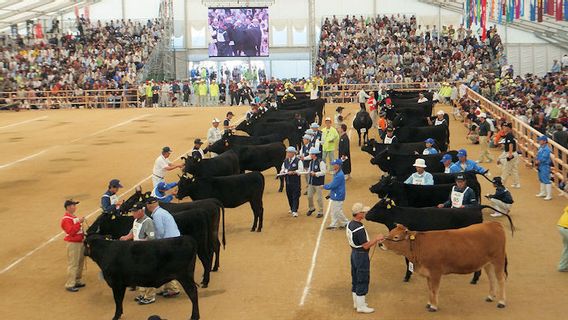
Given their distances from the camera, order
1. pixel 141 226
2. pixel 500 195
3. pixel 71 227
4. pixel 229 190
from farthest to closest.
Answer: pixel 500 195 < pixel 229 190 < pixel 71 227 < pixel 141 226

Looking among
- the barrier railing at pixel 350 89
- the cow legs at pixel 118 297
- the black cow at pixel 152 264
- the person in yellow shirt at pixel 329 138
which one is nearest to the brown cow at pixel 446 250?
the black cow at pixel 152 264

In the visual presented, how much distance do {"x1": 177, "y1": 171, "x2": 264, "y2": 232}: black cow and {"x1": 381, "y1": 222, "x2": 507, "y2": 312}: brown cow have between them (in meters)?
5.69

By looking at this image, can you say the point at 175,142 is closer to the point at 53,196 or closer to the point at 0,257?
the point at 53,196

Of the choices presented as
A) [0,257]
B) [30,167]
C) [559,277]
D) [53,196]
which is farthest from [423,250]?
[30,167]

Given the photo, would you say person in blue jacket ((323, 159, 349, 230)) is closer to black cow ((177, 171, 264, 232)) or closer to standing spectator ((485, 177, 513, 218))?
black cow ((177, 171, 264, 232))

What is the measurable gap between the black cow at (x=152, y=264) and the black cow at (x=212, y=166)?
6903 mm

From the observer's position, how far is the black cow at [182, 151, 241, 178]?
19.8 m

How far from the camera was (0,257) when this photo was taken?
16641 millimetres

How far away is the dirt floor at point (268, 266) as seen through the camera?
13070 millimetres

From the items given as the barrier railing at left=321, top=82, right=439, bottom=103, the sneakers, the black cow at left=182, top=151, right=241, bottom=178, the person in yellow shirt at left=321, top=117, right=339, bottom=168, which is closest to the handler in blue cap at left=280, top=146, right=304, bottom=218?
the black cow at left=182, top=151, right=241, bottom=178

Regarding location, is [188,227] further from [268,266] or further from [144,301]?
[268,266]

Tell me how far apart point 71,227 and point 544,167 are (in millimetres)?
12596

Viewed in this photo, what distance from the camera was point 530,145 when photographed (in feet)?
83.9

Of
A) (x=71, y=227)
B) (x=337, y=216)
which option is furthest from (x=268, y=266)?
(x=71, y=227)
